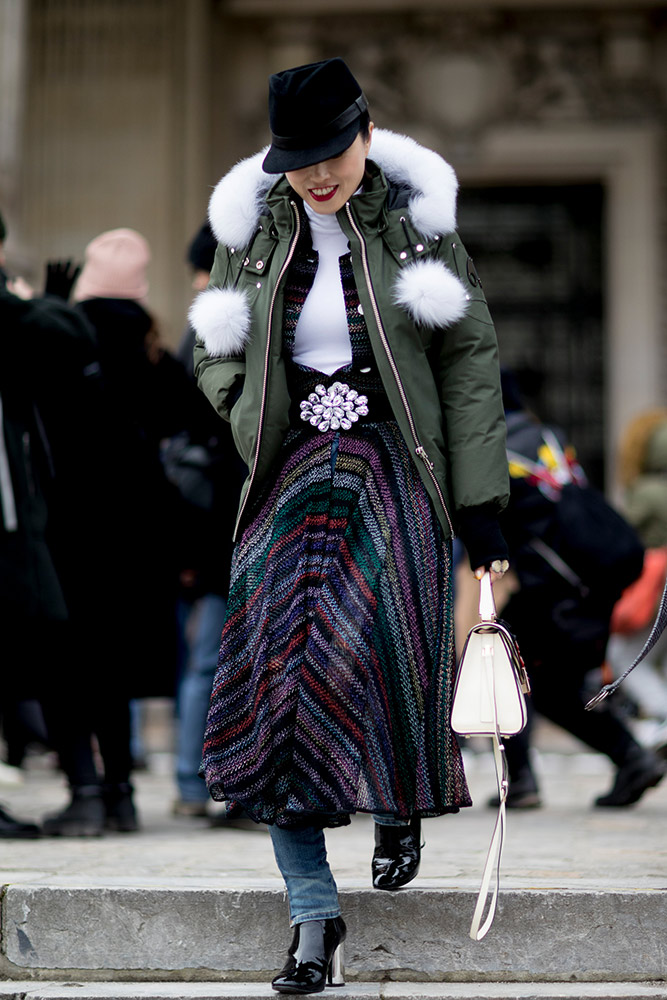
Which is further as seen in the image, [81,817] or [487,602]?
[81,817]

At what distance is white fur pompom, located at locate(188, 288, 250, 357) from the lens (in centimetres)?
346

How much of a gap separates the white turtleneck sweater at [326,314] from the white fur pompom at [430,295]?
0.47 ft

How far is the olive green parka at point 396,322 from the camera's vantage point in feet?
10.9

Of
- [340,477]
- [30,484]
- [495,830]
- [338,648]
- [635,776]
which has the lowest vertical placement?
[635,776]

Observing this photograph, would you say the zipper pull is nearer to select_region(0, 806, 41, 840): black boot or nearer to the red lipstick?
the red lipstick

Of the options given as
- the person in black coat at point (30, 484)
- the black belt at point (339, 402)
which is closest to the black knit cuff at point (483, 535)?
the black belt at point (339, 402)

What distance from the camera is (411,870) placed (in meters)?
3.52

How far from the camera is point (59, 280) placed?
4.89 m

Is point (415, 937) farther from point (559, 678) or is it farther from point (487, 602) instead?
point (559, 678)

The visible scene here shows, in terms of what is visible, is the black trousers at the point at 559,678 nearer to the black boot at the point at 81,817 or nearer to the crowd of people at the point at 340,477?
the black boot at the point at 81,817

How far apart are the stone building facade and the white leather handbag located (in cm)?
795

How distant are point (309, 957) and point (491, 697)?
667 mm

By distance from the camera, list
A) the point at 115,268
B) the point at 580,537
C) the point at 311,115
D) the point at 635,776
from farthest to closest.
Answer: the point at 635,776
the point at 580,537
the point at 115,268
the point at 311,115

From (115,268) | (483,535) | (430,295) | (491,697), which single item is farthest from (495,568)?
(115,268)
